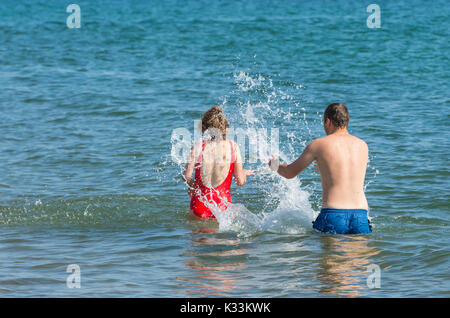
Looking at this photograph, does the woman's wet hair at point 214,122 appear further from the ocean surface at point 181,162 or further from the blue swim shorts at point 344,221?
the blue swim shorts at point 344,221

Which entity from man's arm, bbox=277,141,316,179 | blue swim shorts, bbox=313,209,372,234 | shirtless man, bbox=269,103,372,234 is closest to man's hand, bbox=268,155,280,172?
shirtless man, bbox=269,103,372,234

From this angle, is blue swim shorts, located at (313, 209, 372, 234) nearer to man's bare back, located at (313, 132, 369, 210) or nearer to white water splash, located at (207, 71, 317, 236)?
man's bare back, located at (313, 132, 369, 210)

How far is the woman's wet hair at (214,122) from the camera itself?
7262mm

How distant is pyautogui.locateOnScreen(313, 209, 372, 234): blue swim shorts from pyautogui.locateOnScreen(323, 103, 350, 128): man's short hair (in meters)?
0.87

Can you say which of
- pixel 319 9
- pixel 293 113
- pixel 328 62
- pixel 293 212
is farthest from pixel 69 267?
pixel 319 9

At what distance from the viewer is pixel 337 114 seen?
21.8ft

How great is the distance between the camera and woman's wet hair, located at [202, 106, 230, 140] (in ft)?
23.8

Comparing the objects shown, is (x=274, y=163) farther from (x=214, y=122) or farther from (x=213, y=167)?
(x=213, y=167)

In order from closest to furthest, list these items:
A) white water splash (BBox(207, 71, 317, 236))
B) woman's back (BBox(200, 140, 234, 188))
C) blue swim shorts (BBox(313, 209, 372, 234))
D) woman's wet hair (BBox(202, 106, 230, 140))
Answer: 1. blue swim shorts (BBox(313, 209, 372, 234))
2. woman's wet hair (BBox(202, 106, 230, 140))
3. woman's back (BBox(200, 140, 234, 188))
4. white water splash (BBox(207, 71, 317, 236))

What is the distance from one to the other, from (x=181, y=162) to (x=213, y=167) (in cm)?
415

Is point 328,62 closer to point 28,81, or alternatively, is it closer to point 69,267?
point 28,81

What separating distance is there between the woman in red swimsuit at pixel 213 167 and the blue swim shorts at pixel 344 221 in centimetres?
111

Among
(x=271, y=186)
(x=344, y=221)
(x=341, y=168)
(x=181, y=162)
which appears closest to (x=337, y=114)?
(x=341, y=168)

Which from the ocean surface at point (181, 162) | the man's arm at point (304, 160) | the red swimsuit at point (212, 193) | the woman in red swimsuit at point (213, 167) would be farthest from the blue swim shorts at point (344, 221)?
the red swimsuit at point (212, 193)
